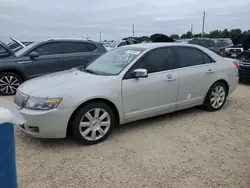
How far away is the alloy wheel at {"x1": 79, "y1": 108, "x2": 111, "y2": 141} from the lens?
3586mm

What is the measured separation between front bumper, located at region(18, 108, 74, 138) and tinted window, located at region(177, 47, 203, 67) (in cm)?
233

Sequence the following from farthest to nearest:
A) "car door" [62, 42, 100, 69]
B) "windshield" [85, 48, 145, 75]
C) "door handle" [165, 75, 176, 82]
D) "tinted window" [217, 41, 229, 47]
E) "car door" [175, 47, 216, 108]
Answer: "tinted window" [217, 41, 229, 47] < "car door" [62, 42, 100, 69] < "car door" [175, 47, 216, 108] < "door handle" [165, 75, 176, 82] < "windshield" [85, 48, 145, 75]

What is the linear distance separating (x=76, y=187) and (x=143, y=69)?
2027 mm

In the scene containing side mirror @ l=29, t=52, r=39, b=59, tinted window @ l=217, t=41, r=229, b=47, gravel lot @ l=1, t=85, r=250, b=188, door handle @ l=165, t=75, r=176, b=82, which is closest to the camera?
gravel lot @ l=1, t=85, r=250, b=188

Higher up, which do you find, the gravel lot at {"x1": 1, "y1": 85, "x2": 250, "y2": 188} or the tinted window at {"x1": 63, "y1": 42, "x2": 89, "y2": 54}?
the tinted window at {"x1": 63, "y1": 42, "x2": 89, "y2": 54}

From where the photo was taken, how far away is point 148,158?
330cm

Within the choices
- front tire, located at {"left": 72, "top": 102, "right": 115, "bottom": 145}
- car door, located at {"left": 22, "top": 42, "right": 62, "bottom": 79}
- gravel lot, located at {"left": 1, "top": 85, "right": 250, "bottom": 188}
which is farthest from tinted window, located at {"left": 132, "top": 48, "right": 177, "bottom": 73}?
car door, located at {"left": 22, "top": 42, "right": 62, "bottom": 79}

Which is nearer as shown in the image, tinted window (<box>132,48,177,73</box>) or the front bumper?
the front bumper

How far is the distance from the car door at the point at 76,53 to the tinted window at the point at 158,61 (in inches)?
127

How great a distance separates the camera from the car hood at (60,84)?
346 cm

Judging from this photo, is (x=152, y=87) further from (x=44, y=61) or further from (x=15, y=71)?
(x=15, y=71)

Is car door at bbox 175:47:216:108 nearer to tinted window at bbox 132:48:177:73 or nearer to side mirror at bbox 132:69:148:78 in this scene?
tinted window at bbox 132:48:177:73

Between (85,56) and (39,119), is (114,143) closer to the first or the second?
(39,119)

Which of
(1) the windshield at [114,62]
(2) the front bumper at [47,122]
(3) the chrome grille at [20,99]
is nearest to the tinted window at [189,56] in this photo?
(1) the windshield at [114,62]
